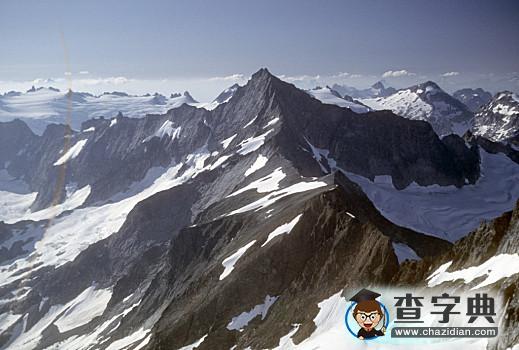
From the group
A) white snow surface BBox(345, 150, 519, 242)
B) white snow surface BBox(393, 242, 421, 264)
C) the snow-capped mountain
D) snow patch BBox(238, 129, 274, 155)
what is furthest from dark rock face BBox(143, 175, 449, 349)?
snow patch BBox(238, 129, 274, 155)

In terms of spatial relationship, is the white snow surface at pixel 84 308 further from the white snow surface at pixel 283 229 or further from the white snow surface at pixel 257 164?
the white snow surface at pixel 283 229

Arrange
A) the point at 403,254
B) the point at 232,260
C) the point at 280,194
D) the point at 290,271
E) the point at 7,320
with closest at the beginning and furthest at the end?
the point at 403,254 → the point at 290,271 → the point at 232,260 → the point at 280,194 → the point at 7,320

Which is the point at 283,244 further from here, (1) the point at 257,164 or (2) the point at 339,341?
(1) the point at 257,164

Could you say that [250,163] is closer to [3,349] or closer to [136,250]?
[136,250]

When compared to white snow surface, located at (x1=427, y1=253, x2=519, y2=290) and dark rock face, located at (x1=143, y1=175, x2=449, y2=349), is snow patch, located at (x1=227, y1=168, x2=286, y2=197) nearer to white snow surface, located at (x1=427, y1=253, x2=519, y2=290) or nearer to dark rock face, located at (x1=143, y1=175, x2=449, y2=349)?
dark rock face, located at (x1=143, y1=175, x2=449, y2=349)

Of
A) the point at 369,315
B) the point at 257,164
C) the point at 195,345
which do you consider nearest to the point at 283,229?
the point at 195,345

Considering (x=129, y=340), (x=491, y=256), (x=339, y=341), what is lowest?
(x=129, y=340)

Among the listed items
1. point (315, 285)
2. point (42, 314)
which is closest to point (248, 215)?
point (315, 285)
